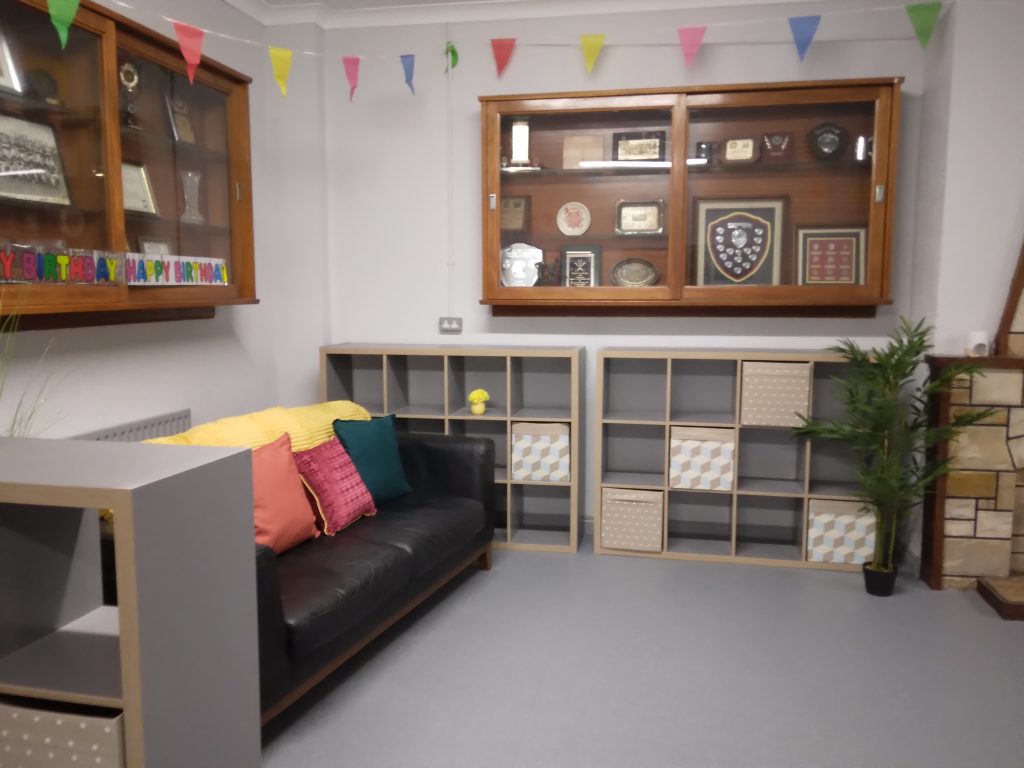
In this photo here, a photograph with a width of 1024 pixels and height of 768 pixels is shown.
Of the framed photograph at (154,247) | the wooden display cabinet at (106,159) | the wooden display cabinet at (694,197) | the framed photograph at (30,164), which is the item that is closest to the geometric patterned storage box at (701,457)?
the wooden display cabinet at (694,197)

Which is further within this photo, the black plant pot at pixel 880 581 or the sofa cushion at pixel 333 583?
the black plant pot at pixel 880 581

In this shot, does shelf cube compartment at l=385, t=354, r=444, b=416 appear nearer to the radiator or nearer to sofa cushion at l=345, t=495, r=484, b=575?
sofa cushion at l=345, t=495, r=484, b=575

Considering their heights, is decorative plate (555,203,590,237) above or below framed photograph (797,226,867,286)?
above

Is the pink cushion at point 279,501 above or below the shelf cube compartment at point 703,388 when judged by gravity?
below

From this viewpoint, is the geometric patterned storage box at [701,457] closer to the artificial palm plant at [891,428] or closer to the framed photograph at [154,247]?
the artificial palm plant at [891,428]

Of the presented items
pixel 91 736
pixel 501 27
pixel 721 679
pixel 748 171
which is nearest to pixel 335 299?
pixel 501 27

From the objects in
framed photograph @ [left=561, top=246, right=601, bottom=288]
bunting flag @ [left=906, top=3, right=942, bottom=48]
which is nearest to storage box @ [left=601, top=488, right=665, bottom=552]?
framed photograph @ [left=561, top=246, right=601, bottom=288]

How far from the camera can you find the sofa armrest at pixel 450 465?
3430 millimetres

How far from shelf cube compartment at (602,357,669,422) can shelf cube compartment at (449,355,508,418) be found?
53cm

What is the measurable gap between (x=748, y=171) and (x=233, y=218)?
2251 mm

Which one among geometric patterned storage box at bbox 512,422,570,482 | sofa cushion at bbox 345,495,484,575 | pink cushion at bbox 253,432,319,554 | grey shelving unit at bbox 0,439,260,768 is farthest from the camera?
geometric patterned storage box at bbox 512,422,570,482

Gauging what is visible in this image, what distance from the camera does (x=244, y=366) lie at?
12.4 feet

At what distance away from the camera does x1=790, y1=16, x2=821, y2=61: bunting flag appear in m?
3.47

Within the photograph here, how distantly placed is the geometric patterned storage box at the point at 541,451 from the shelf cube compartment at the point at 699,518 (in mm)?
636
